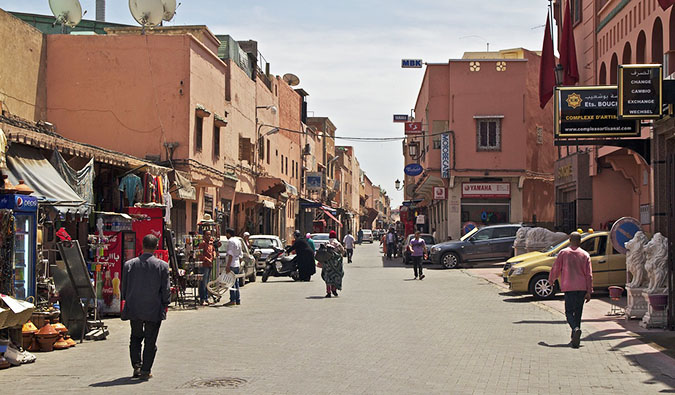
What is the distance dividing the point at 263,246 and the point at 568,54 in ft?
43.8

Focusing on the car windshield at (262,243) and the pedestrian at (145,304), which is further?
the car windshield at (262,243)

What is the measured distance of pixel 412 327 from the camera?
14.5 m

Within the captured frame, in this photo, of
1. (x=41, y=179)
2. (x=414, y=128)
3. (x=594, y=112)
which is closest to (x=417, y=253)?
(x=594, y=112)

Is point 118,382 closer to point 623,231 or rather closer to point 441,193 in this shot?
point 623,231

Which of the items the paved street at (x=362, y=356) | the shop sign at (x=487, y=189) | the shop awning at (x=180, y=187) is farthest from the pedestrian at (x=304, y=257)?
the shop sign at (x=487, y=189)

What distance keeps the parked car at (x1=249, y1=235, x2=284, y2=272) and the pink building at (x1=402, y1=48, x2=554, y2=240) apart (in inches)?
551

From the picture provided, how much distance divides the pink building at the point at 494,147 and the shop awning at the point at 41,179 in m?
29.9

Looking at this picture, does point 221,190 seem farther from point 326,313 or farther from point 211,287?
point 326,313

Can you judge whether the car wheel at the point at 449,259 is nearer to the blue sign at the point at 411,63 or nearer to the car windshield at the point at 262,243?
the car windshield at the point at 262,243

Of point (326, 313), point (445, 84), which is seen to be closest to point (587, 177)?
point (326, 313)

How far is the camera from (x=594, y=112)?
17453 millimetres

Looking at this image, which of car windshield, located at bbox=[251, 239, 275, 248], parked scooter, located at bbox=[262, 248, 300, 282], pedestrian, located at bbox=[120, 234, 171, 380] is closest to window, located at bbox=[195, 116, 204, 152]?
car windshield, located at bbox=[251, 239, 275, 248]

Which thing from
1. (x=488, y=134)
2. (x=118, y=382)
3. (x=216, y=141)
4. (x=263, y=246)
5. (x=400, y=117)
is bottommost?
(x=118, y=382)

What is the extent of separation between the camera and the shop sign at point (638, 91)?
1439 centimetres
